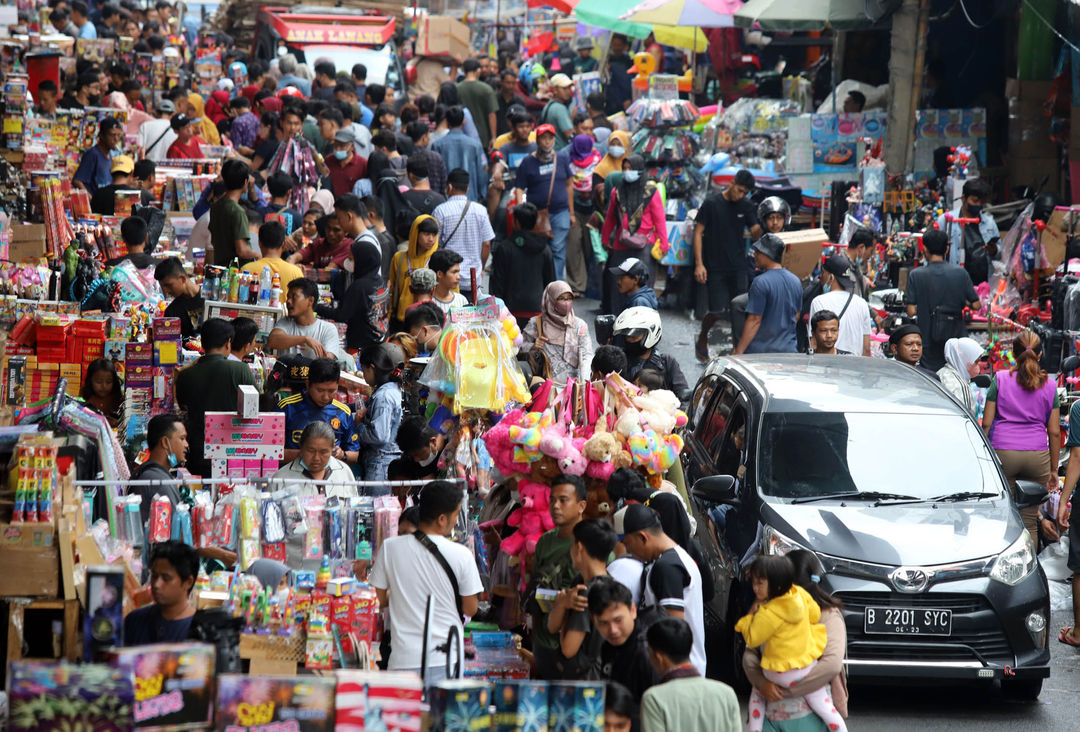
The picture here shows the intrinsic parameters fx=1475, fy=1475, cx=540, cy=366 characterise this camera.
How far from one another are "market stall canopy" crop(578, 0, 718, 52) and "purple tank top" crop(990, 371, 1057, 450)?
13.7m

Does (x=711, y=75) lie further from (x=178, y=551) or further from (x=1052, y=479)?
(x=178, y=551)

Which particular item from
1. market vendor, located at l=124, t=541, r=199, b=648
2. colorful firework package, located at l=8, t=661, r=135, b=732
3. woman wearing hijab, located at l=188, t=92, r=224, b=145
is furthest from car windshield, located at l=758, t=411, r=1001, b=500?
woman wearing hijab, located at l=188, t=92, r=224, b=145

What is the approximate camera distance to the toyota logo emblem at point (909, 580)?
26.3ft

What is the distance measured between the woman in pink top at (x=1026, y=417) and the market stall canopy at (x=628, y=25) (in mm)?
13673

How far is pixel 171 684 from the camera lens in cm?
495

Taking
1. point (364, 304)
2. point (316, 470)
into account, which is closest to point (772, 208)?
point (364, 304)

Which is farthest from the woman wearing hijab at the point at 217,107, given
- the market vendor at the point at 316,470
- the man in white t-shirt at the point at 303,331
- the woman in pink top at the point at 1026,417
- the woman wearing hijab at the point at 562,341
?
the market vendor at the point at 316,470

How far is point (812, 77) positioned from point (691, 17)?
9.96 feet

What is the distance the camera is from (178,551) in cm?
597

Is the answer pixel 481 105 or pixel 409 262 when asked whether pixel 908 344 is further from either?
pixel 481 105

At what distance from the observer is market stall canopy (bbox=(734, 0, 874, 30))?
2023 cm

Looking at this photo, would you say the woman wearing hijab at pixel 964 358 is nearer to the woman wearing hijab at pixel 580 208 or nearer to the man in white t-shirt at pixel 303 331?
the man in white t-shirt at pixel 303 331

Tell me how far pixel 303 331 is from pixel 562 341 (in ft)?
6.00

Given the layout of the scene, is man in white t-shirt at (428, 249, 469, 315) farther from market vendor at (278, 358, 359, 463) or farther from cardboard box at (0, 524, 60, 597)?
cardboard box at (0, 524, 60, 597)
